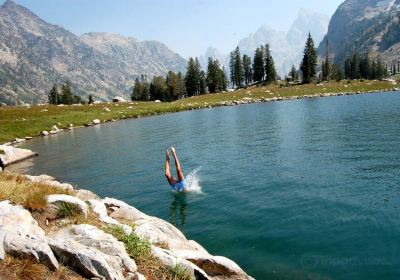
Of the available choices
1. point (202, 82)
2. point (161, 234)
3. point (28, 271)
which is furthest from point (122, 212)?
point (202, 82)

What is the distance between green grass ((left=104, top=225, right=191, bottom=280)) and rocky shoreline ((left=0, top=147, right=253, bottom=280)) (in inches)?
7.3

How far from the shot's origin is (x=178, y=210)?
2284 centimetres

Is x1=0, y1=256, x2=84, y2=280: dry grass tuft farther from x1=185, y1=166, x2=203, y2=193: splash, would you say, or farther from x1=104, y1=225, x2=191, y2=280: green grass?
x1=185, y1=166, x2=203, y2=193: splash

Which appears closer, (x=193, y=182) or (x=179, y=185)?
(x=179, y=185)

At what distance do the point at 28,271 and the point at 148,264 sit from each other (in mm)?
3192

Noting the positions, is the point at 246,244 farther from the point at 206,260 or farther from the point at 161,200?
the point at 161,200

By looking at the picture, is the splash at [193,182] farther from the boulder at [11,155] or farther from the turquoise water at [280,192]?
the boulder at [11,155]

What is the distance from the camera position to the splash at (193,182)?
2636 cm

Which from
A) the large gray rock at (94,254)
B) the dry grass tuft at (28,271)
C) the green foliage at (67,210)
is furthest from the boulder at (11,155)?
the dry grass tuft at (28,271)

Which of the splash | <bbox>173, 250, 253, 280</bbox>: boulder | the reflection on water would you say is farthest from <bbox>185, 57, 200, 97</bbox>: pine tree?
<bbox>173, 250, 253, 280</bbox>: boulder

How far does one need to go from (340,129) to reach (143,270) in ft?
139

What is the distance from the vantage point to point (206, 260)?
12312 millimetres

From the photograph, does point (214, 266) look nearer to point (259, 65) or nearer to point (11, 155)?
point (11, 155)

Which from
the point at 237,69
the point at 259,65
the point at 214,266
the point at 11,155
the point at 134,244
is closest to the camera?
the point at 134,244
